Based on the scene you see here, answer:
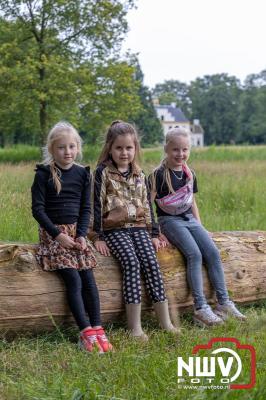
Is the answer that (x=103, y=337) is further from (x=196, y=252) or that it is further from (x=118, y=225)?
(x=196, y=252)

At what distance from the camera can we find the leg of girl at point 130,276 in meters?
4.43

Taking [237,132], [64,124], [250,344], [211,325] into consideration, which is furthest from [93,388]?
[237,132]

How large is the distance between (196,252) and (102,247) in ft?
2.77

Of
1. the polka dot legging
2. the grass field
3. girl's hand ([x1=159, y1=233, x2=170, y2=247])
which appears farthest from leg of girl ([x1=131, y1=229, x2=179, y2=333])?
girl's hand ([x1=159, y1=233, x2=170, y2=247])

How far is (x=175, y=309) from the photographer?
488 centimetres

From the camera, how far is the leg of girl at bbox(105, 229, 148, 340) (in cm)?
443

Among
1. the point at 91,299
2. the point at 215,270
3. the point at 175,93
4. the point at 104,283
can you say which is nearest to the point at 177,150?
the point at 215,270

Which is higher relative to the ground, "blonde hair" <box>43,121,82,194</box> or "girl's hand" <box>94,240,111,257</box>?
"blonde hair" <box>43,121,82,194</box>

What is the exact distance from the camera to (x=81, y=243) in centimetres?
440

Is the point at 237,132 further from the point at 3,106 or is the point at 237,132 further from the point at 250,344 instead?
the point at 250,344

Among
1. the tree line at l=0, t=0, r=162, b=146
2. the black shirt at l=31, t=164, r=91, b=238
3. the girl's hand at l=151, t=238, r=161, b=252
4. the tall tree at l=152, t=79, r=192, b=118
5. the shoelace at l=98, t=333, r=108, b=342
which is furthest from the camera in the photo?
the tall tree at l=152, t=79, r=192, b=118

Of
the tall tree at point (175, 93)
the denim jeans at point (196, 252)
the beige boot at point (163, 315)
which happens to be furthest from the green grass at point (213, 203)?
the tall tree at point (175, 93)

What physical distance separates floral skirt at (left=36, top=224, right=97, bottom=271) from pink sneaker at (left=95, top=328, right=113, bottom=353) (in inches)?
19.3

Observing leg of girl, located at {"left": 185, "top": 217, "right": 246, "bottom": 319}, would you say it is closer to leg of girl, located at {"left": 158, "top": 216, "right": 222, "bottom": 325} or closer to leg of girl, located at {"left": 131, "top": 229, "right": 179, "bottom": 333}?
leg of girl, located at {"left": 158, "top": 216, "right": 222, "bottom": 325}
